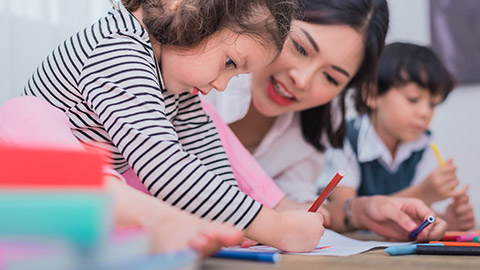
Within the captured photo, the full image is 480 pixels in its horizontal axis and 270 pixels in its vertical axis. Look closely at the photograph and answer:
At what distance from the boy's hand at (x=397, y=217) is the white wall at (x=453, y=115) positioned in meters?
1.54

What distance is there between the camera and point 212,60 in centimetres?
64

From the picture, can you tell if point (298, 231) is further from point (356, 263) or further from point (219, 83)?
point (219, 83)

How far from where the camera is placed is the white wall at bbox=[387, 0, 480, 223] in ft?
7.34

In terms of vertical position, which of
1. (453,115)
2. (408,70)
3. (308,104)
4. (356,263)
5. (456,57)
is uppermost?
(356,263)

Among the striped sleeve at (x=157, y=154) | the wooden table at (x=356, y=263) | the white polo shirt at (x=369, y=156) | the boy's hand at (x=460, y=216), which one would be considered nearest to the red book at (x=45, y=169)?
the wooden table at (x=356, y=263)

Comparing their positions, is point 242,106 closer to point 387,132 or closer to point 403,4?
point 387,132

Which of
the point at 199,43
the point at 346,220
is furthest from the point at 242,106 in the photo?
the point at 199,43

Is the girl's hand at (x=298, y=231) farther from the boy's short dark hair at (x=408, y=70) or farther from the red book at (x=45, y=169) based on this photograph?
the boy's short dark hair at (x=408, y=70)

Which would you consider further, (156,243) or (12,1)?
(12,1)

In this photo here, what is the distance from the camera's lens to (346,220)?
3.13ft

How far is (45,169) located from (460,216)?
1.02 metres

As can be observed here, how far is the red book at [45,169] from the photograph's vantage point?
0.81ft

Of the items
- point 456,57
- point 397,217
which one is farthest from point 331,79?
point 456,57

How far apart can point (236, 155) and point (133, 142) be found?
379mm
